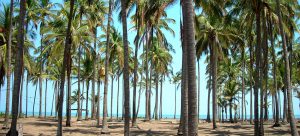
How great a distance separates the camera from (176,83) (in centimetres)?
8100

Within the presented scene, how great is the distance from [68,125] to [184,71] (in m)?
12.7

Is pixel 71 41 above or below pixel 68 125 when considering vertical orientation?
above

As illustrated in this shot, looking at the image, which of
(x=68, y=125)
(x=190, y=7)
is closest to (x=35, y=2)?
(x=68, y=125)

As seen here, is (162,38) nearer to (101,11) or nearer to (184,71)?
(101,11)

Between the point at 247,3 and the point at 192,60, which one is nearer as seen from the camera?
the point at 192,60

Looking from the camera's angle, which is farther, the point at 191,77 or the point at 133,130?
the point at 133,130

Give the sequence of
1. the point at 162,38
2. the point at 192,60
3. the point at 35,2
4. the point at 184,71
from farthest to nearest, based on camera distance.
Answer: the point at 162,38 → the point at 35,2 → the point at 184,71 → the point at 192,60

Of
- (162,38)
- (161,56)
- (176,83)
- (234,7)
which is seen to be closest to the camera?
(234,7)

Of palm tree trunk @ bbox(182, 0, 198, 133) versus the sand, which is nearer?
palm tree trunk @ bbox(182, 0, 198, 133)

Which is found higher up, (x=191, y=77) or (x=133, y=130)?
(x=191, y=77)

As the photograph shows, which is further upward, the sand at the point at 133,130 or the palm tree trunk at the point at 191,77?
the palm tree trunk at the point at 191,77

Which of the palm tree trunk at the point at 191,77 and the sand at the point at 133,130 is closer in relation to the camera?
the palm tree trunk at the point at 191,77

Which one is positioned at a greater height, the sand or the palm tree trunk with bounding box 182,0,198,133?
the palm tree trunk with bounding box 182,0,198,133

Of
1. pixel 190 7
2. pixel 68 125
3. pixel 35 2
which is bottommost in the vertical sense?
pixel 68 125
